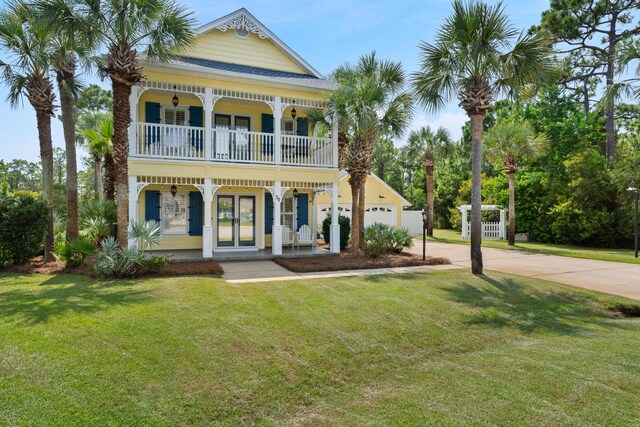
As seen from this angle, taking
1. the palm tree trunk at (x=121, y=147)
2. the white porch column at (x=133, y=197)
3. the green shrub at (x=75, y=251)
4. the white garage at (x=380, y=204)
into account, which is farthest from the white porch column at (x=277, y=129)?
the white garage at (x=380, y=204)

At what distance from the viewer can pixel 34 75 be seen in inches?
452

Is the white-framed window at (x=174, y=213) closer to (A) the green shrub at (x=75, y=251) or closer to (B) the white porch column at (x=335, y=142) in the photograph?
(A) the green shrub at (x=75, y=251)

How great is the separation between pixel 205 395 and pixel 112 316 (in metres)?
2.90

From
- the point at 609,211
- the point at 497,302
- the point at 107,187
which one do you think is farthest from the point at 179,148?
the point at 609,211

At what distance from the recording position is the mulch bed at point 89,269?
32.3 ft

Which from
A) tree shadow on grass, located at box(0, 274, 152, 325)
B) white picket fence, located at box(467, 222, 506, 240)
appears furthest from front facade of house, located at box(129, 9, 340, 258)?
white picket fence, located at box(467, 222, 506, 240)

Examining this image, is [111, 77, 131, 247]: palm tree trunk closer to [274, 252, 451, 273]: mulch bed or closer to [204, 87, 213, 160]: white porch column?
[204, 87, 213, 160]: white porch column

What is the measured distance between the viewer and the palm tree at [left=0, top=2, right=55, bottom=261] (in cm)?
1073

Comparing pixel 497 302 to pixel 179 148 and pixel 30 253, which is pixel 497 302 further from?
pixel 30 253

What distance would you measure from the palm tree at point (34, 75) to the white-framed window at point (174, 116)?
3.53 m

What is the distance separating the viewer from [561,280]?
33.8 feet

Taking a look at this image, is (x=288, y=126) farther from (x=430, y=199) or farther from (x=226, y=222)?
(x=430, y=199)

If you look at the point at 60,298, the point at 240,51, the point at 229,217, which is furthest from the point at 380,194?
the point at 60,298

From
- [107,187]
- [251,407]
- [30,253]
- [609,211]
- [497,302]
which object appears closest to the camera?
[251,407]
